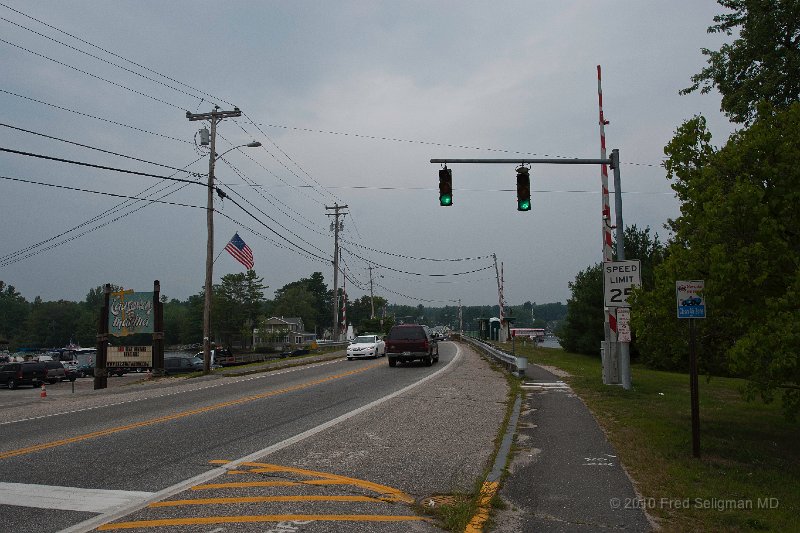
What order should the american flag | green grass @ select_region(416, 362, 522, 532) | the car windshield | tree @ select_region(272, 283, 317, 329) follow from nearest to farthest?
1. green grass @ select_region(416, 362, 522, 532)
2. the car windshield
3. the american flag
4. tree @ select_region(272, 283, 317, 329)

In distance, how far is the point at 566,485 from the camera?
7051 mm

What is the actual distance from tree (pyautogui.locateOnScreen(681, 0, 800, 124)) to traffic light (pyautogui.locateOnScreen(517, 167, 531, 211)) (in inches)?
289

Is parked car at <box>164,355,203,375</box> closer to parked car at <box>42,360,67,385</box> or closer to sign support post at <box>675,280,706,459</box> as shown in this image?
parked car at <box>42,360,67,385</box>

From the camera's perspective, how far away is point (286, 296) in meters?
157

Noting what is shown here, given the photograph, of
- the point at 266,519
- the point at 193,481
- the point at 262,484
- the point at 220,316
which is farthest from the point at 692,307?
the point at 220,316

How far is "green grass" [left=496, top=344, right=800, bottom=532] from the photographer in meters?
6.08

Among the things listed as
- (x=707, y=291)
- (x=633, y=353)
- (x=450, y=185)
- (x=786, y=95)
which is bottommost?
(x=633, y=353)

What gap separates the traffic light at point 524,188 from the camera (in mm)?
16578

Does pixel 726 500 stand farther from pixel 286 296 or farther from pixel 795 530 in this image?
pixel 286 296

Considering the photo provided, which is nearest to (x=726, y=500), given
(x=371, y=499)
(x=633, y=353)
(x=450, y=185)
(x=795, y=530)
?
(x=795, y=530)

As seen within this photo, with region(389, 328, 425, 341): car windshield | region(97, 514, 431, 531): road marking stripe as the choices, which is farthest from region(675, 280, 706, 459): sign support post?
region(389, 328, 425, 341): car windshield

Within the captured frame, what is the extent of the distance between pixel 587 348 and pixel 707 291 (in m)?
40.3

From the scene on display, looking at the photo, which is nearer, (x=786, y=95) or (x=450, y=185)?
(x=450, y=185)

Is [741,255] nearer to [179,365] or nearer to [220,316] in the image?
[179,365]
